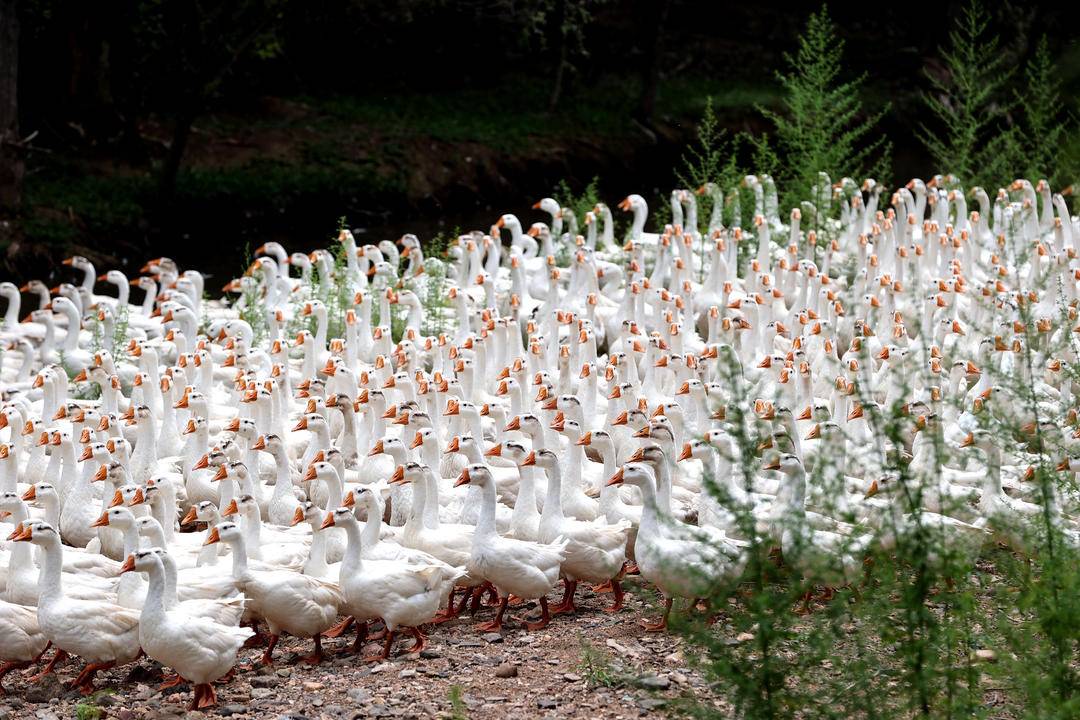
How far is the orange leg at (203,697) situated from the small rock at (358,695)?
0.64 m

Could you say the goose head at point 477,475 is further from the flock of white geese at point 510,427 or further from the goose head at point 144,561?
the goose head at point 144,561

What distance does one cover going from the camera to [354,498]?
790cm

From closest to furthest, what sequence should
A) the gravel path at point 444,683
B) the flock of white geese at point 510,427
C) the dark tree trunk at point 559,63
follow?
the gravel path at point 444,683 → the flock of white geese at point 510,427 → the dark tree trunk at point 559,63

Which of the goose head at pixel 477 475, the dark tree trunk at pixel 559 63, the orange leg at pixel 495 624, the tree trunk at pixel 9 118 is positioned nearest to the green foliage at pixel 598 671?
the orange leg at pixel 495 624

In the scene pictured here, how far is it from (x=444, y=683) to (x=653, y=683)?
103cm

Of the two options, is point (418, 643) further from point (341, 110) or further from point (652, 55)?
point (652, 55)

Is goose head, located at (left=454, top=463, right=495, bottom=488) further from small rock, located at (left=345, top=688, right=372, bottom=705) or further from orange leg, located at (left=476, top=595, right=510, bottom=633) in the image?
small rock, located at (left=345, top=688, right=372, bottom=705)

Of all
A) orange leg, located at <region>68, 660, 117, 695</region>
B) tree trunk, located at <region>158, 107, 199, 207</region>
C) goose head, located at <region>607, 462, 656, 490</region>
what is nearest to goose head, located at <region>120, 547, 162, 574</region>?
orange leg, located at <region>68, 660, 117, 695</region>

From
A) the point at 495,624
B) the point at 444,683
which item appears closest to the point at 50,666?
the point at 444,683

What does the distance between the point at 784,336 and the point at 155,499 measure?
5.20m

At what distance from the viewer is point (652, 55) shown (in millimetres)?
25312

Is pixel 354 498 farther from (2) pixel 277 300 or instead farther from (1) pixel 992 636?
(2) pixel 277 300

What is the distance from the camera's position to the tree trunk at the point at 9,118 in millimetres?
17672

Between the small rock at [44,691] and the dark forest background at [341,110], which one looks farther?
the dark forest background at [341,110]
